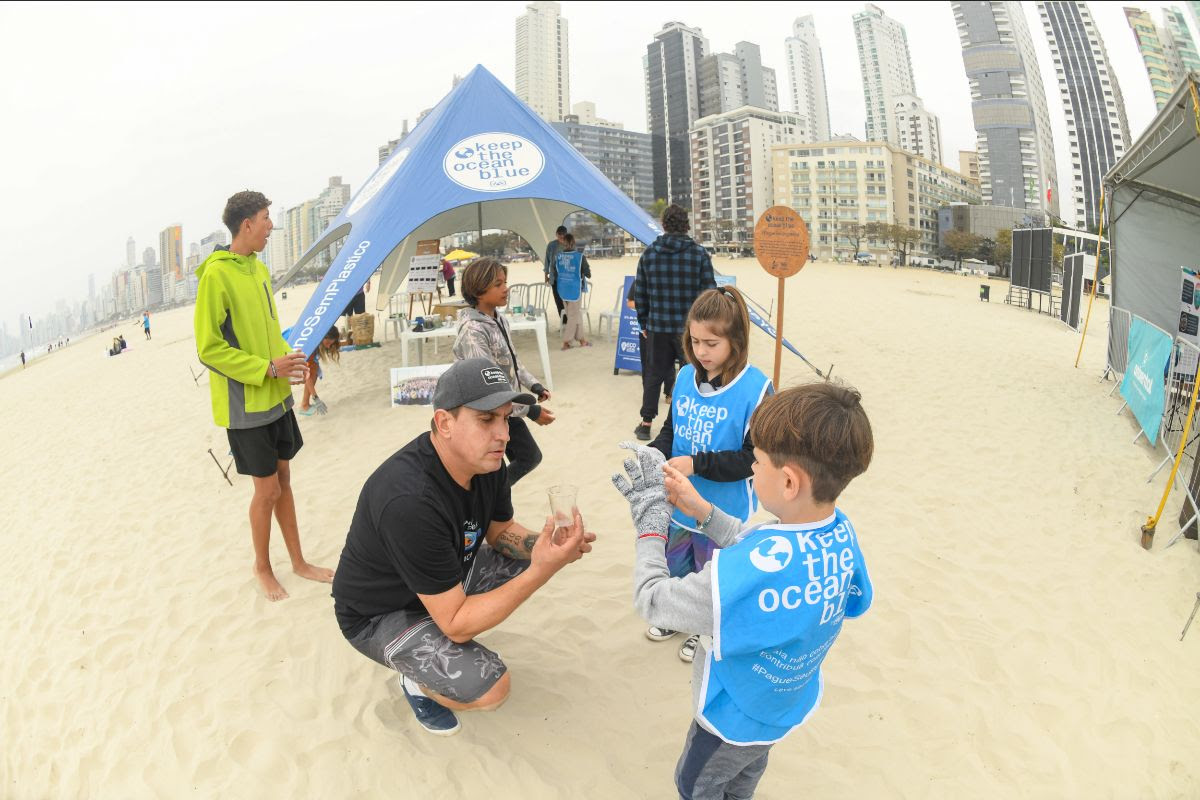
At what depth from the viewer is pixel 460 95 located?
321 inches

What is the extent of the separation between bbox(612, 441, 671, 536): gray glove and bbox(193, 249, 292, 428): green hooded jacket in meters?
2.39

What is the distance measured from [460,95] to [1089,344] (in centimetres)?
1237

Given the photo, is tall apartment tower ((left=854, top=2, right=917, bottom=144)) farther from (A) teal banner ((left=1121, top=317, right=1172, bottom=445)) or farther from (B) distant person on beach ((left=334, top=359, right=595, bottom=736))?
(B) distant person on beach ((left=334, top=359, right=595, bottom=736))

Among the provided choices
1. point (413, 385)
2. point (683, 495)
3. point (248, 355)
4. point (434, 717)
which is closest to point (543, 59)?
point (413, 385)

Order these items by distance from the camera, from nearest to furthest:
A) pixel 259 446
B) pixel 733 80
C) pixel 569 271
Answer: pixel 259 446
pixel 569 271
pixel 733 80

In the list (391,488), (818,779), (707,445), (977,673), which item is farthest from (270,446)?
(977,673)

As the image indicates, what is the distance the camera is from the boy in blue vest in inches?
50.2

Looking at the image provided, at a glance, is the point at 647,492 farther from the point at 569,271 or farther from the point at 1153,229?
the point at 1153,229

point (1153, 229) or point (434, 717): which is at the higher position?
point (1153, 229)

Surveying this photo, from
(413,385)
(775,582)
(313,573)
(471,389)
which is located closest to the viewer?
(775,582)

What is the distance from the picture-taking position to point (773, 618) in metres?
1.29

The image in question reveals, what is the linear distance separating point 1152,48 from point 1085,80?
4279 cm

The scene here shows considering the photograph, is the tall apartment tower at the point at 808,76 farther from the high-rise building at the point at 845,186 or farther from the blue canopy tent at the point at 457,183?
the blue canopy tent at the point at 457,183

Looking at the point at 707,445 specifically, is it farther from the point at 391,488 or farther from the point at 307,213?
the point at 307,213
